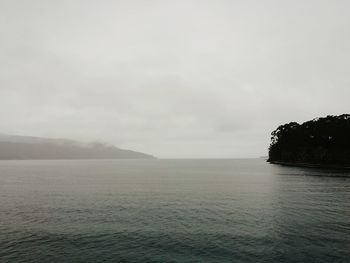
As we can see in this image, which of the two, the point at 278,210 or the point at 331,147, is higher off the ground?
the point at 331,147

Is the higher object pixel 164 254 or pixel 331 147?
pixel 331 147

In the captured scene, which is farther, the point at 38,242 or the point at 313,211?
the point at 313,211

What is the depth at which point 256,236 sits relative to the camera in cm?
3859

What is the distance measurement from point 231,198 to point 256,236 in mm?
34741

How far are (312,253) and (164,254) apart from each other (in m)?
16.0

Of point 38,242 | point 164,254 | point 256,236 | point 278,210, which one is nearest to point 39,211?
point 38,242

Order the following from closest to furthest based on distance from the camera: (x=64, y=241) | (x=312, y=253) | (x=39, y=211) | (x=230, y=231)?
(x=312, y=253) → (x=64, y=241) → (x=230, y=231) → (x=39, y=211)

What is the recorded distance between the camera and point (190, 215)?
5228 centimetres

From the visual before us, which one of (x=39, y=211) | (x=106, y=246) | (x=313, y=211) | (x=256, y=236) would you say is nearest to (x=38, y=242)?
(x=106, y=246)

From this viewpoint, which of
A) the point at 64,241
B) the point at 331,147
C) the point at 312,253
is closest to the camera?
the point at 312,253

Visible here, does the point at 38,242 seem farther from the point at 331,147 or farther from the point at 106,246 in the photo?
the point at 331,147

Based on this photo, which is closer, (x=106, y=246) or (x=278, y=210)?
(x=106, y=246)

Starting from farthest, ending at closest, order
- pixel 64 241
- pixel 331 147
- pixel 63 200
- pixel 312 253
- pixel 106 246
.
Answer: pixel 331 147 → pixel 63 200 → pixel 64 241 → pixel 106 246 → pixel 312 253

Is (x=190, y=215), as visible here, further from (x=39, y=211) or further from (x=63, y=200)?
(x=63, y=200)
